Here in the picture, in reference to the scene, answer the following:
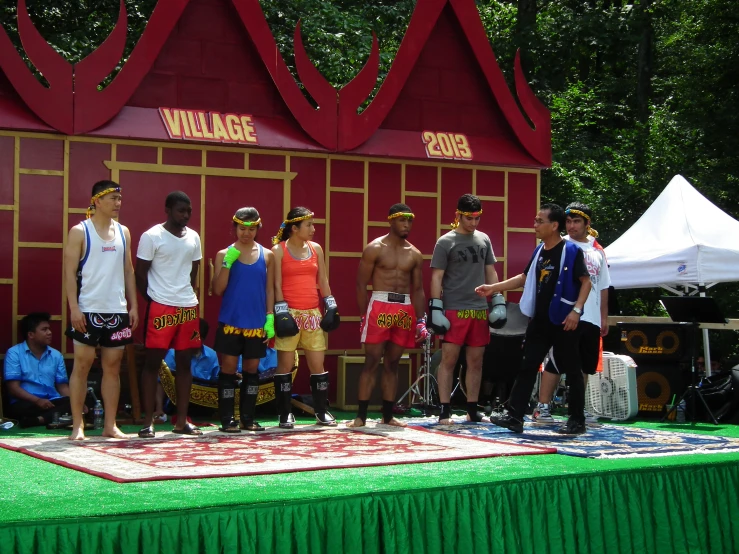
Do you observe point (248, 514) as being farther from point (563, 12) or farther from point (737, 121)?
point (563, 12)

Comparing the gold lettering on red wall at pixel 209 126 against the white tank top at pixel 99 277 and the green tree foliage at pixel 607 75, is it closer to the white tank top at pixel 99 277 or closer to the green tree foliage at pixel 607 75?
the white tank top at pixel 99 277

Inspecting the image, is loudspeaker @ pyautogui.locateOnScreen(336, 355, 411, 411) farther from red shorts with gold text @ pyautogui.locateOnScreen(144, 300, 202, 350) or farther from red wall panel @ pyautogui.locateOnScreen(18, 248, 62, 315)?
red wall panel @ pyautogui.locateOnScreen(18, 248, 62, 315)

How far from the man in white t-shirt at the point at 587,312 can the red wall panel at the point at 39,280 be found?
4742 mm

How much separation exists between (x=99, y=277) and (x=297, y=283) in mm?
1917

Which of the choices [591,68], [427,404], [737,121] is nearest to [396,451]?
[427,404]

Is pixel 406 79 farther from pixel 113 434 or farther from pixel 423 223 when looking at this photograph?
pixel 113 434

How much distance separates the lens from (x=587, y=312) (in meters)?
9.48

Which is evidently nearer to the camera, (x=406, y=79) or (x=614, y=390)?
(x=614, y=390)

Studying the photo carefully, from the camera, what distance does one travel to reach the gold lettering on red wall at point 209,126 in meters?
11.0

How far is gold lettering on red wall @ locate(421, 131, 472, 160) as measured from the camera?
1228 centimetres

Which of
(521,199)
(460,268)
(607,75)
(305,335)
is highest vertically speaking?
(607,75)

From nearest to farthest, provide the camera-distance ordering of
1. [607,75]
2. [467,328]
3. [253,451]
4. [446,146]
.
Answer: [253,451], [467,328], [446,146], [607,75]

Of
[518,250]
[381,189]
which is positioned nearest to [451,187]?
[381,189]

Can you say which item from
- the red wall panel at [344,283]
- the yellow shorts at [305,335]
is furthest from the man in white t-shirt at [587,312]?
the red wall panel at [344,283]
